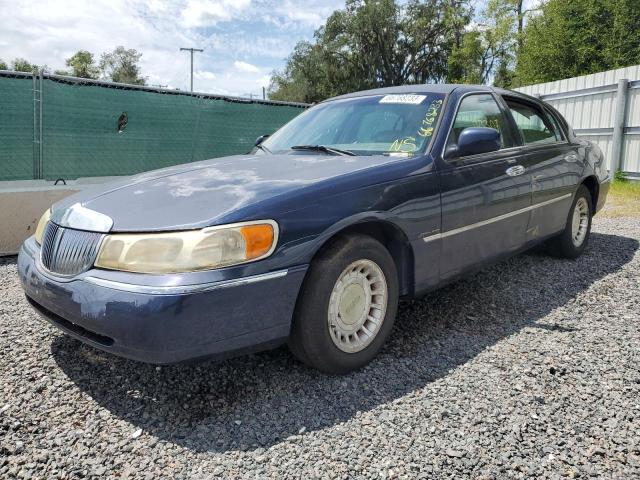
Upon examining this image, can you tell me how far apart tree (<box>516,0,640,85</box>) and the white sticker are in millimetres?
22295

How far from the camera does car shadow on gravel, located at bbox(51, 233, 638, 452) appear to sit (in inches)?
91.1

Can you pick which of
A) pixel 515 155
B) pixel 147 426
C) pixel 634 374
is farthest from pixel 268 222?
pixel 515 155

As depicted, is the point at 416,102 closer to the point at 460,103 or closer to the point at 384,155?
the point at 460,103

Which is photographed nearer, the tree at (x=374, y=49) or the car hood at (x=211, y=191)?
the car hood at (x=211, y=191)

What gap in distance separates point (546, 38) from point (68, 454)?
89.7 feet

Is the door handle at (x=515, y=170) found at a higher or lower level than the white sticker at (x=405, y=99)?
lower

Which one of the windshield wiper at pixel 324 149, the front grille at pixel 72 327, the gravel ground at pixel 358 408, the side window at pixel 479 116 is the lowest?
the gravel ground at pixel 358 408

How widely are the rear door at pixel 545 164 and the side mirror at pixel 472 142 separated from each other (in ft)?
3.00

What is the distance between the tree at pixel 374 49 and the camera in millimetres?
41375

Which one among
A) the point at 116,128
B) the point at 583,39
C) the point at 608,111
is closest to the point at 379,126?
the point at 116,128

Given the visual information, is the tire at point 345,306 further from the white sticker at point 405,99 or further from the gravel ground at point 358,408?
the white sticker at point 405,99

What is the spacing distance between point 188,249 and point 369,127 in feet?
5.83

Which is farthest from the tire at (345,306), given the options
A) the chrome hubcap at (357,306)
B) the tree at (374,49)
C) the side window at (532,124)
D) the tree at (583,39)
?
the tree at (374,49)

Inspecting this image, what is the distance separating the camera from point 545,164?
4184 mm
